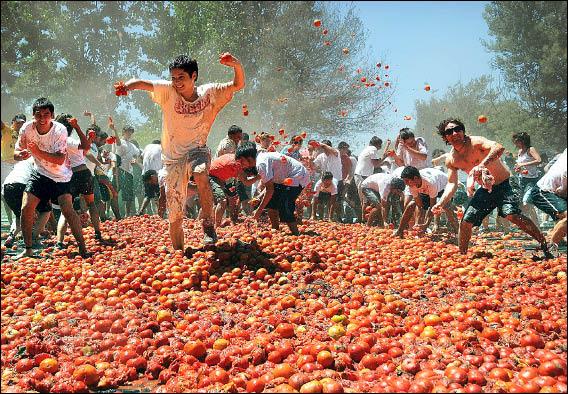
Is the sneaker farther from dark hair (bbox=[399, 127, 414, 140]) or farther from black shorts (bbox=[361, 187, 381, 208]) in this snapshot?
black shorts (bbox=[361, 187, 381, 208])

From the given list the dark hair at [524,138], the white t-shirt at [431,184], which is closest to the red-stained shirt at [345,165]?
the white t-shirt at [431,184]

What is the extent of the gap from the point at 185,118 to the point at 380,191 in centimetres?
526

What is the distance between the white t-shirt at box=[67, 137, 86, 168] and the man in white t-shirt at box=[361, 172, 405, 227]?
18.0 feet

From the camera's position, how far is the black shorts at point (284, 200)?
6.95 m

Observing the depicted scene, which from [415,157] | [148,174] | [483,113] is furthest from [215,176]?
[483,113]

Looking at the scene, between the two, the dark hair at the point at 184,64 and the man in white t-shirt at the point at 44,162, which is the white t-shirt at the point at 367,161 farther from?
the man in white t-shirt at the point at 44,162

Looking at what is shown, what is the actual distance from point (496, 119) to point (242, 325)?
85.2 feet

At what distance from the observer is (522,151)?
9.37m

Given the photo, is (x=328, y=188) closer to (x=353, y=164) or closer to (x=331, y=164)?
(x=331, y=164)

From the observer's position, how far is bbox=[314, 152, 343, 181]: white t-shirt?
10.8 meters

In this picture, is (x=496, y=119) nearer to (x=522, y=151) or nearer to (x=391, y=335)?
(x=522, y=151)

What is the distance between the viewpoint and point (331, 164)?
10.8 m

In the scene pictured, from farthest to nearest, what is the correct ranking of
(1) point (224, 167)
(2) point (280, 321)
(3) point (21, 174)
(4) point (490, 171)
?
(1) point (224, 167)
(3) point (21, 174)
(4) point (490, 171)
(2) point (280, 321)

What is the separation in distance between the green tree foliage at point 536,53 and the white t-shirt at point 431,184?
25.4 ft
